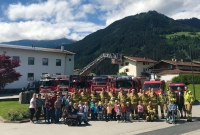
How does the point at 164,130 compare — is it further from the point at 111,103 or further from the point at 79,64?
the point at 79,64

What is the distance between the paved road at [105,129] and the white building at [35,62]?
95.6 feet

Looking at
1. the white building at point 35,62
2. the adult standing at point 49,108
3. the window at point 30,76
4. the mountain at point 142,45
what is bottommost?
the adult standing at point 49,108

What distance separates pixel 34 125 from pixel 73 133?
10.4 ft

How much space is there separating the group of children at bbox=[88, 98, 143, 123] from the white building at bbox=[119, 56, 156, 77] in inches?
2015

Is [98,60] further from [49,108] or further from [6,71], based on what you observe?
[49,108]

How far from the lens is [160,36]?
465ft

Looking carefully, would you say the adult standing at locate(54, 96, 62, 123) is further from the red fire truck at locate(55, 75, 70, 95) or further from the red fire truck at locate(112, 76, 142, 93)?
the red fire truck at locate(55, 75, 70, 95)

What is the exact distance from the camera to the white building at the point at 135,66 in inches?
2640

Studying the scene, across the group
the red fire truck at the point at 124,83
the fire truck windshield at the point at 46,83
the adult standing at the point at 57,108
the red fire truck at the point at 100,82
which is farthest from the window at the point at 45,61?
the adult standing at the point at 57,108

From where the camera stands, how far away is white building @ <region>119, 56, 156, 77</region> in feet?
220

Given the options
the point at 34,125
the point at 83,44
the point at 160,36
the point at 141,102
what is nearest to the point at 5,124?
the point at 34,125

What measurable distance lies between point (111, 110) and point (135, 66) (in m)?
52.6

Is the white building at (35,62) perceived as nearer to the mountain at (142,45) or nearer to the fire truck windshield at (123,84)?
the fire truck windshield at (123,84)

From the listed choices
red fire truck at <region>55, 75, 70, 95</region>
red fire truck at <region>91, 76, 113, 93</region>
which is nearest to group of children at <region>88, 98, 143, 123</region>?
red fire truck at <region>91, 76, 113, 93</region>
